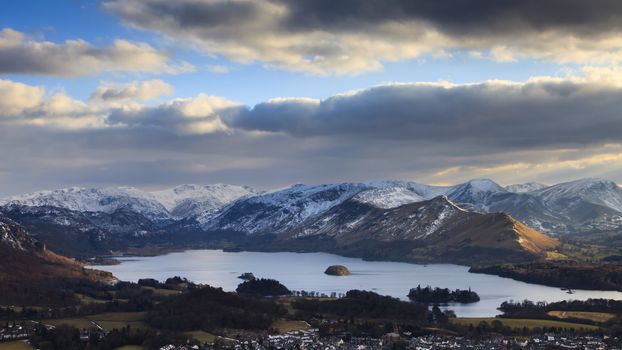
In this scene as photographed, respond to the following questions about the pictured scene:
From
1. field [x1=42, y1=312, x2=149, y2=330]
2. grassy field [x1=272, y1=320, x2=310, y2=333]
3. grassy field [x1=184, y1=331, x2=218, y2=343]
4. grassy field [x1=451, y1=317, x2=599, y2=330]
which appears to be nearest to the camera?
grassy field [x1=184, y1=331, x2=218, y2=343]

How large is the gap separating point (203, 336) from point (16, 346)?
31036 mm

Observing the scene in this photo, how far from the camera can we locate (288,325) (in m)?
156

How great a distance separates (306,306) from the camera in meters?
178

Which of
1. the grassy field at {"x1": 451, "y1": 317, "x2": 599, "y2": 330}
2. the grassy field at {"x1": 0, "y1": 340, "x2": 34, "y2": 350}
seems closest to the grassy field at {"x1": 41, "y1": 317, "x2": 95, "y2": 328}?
the grassy field at {"x1": 0, "y1": 340, "x2": 34, "y2": 350}

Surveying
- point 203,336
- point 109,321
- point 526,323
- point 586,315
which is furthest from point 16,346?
point 586,315

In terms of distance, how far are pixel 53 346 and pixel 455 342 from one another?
214ft

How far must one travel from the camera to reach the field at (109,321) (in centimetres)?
15462

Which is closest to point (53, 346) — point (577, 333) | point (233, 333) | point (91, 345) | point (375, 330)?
point (91, 345)

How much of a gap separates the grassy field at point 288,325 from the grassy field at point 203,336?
13269mm

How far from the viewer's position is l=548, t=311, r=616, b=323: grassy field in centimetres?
16175

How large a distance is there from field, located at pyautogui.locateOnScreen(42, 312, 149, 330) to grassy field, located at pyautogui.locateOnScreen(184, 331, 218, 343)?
35.8ft

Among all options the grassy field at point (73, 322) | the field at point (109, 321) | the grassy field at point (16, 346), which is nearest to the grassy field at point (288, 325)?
the field at point (109, 321)

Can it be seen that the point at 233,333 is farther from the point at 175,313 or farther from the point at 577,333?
the point at 577,333

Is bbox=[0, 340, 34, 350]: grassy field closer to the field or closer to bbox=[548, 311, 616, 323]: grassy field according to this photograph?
the field
